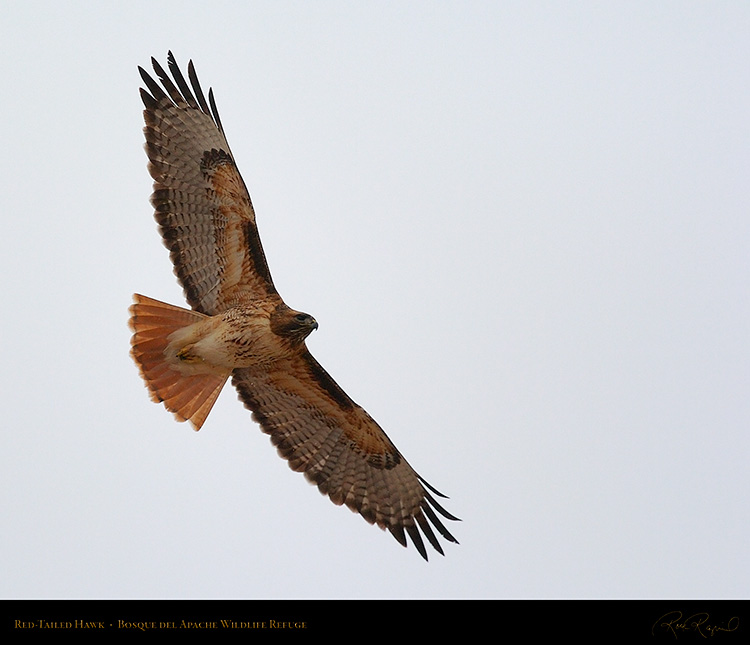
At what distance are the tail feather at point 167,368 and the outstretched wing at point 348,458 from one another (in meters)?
0.52

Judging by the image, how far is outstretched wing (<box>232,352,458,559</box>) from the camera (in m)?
11.2

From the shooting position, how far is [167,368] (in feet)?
34.7

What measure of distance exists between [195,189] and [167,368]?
1.60 meters

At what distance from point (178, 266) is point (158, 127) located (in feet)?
4.00

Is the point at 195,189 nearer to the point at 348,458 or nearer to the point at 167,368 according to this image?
the point at 167,368

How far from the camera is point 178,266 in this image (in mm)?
10516
